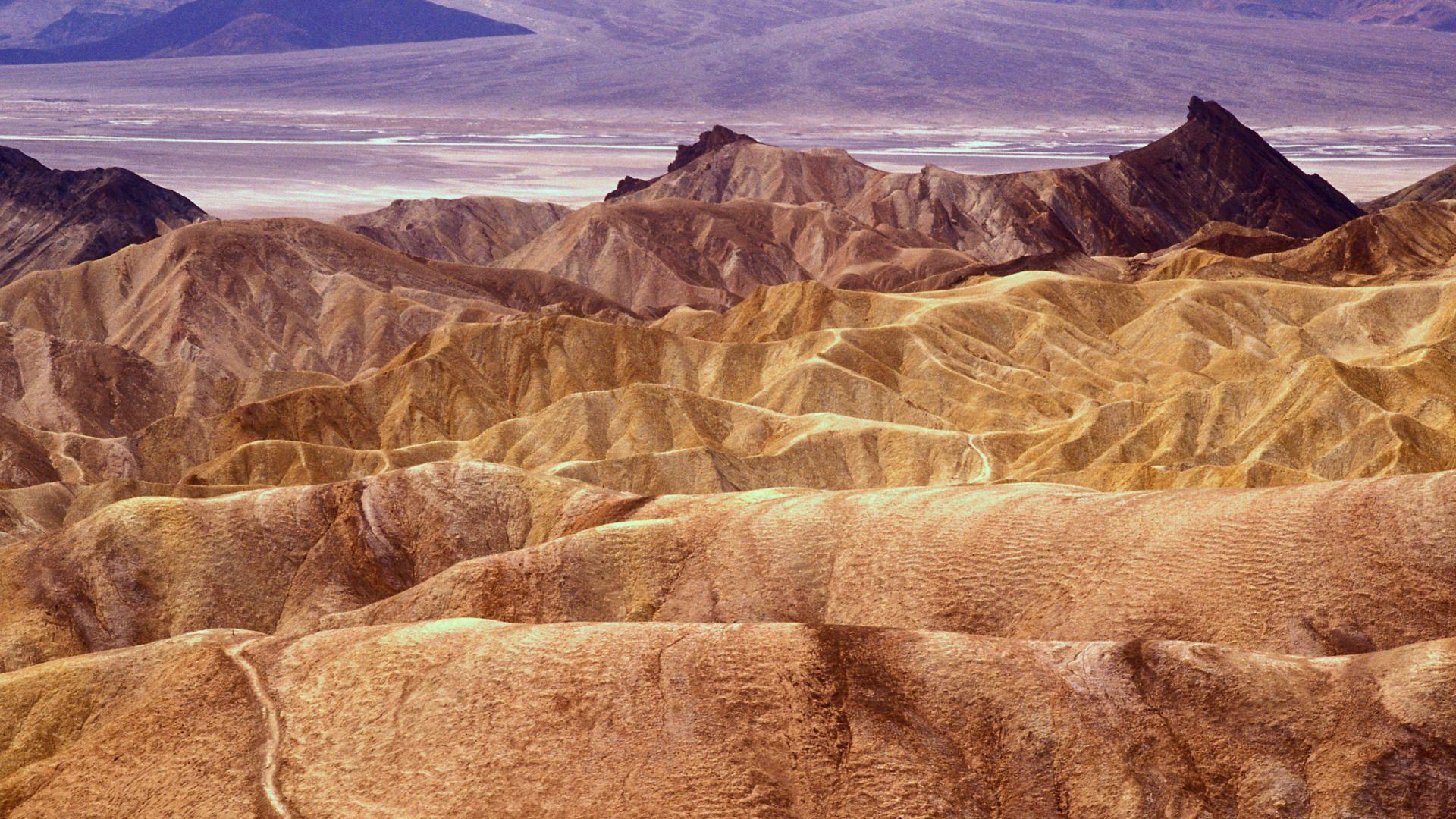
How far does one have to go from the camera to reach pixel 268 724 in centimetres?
3133

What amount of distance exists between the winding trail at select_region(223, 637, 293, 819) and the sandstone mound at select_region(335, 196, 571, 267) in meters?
142

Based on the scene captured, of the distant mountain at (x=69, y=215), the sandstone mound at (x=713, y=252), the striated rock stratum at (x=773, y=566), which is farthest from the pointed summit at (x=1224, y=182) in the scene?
the distant mountain at (x=69, y=215)

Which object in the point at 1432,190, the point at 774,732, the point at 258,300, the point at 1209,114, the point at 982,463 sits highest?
the point at 1209,114

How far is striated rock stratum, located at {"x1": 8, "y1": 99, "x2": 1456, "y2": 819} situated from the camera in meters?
28.7

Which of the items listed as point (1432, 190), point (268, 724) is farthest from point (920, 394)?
point (1432, 190)

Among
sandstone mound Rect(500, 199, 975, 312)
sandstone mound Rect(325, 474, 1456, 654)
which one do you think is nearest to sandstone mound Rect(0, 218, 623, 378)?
sandstone mound Rect(500, 199, 975, 312)

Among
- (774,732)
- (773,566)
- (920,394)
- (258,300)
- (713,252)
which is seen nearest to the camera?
(774,732)

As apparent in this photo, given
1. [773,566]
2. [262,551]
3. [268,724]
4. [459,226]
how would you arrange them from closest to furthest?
[268,724] → [773,566] → [262,551] → [459,226]

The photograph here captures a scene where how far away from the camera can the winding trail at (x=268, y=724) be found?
96.0 ft

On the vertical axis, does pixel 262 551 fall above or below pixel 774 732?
below

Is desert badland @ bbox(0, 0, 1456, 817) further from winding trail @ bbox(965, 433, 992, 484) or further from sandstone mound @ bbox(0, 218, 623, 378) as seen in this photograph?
sandstone mound @ bbox(0, 218, 623, 378)

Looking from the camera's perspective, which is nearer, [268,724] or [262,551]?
[268,724]

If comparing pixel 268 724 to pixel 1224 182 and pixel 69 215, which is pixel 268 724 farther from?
pixel 1224 182

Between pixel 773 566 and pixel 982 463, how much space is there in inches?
1256
